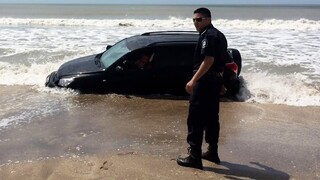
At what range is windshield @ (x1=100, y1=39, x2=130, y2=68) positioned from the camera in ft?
26.3

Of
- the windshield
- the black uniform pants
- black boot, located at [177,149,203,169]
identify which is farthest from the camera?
the windshield

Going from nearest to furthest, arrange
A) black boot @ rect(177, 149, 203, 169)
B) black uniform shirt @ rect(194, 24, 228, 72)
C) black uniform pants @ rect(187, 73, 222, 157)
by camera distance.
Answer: black uniform shirt @ rect(194, 24, 228, 72), black uniform pants @ rect(187, 73, 222, 157), black boot @ rect(177, 149, 203, 169)

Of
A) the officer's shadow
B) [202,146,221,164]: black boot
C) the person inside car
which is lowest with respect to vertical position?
the officer's shadow

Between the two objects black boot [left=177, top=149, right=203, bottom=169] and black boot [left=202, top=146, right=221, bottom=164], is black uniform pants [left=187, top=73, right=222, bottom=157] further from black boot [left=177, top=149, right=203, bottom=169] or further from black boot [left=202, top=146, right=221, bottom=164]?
black boot [left=202, top=146, right=221, bottom=164]

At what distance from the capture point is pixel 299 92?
856 centimetres

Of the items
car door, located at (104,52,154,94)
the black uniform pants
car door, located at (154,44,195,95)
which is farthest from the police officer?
car door, located at (104,52,154,94)

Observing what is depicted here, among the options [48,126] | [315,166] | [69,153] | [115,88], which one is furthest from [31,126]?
[315,166]

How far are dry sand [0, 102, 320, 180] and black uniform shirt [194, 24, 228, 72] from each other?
1.27 metres

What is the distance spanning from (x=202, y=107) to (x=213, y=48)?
70 cm

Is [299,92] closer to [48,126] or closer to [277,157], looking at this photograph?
[277,157]

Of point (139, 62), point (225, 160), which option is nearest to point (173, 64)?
point (139, 62)

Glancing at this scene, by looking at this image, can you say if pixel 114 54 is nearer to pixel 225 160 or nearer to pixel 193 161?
pixel 225 160

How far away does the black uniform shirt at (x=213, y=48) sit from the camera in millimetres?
4027

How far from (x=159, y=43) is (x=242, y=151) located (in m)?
3.42
